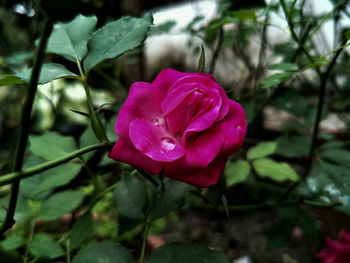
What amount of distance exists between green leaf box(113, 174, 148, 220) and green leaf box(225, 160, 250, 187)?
238 millimetres

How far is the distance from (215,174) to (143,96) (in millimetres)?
127

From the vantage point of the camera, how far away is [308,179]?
667mm

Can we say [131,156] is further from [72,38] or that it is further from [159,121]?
[72,38]

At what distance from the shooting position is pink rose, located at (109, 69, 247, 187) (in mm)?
285

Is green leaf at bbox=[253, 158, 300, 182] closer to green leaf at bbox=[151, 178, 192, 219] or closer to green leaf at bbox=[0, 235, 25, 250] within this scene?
green leaf at bbox=[151, 178, 192, 219]

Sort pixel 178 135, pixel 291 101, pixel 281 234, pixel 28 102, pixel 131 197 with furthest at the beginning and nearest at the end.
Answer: pixel 281 234
pixel 291 101
pixel 131 197
pixel 178 135
pixel 28 102

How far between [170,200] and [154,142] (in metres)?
0.15

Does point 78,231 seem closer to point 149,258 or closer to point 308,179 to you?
point 149,258

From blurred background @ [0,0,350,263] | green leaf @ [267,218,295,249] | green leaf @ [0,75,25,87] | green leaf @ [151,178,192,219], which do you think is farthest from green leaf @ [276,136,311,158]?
green leaf @ [0,75,25,87]

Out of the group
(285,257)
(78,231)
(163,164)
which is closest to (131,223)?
(78,231)

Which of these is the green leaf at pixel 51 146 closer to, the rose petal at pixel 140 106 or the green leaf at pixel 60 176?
the green leaf at pixel 60 176

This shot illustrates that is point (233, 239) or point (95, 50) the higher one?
point (95, 50)

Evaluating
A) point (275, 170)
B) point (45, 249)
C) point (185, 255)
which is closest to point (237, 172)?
point (275, 170)

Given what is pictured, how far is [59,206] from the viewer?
57 cm
